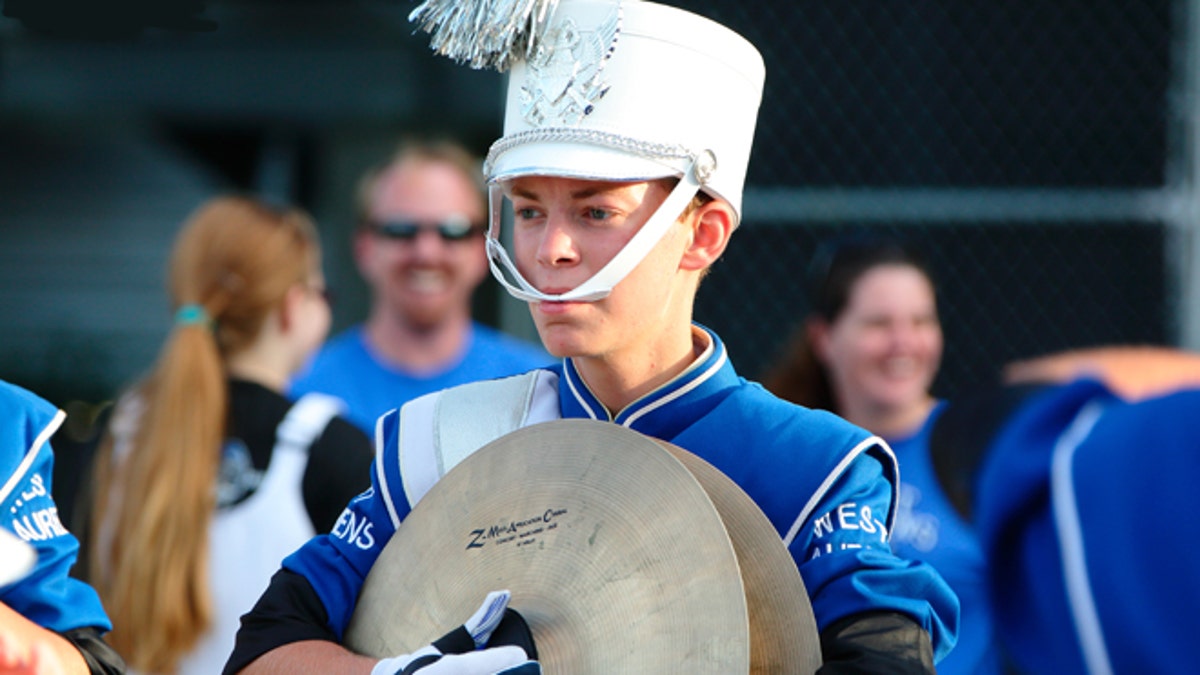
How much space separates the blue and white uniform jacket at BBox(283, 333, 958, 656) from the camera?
207 cm

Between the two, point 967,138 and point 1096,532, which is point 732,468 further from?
point 967,138

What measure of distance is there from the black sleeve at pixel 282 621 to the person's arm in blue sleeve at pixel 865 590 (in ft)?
2.33

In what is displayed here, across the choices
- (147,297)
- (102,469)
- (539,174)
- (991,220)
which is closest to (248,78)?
(147,297)

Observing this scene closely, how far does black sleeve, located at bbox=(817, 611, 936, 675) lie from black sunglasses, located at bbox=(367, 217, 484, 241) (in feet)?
9.89

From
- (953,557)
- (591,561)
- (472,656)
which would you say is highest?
(591,561)

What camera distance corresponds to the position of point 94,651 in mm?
2281

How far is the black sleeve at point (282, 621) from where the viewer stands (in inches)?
A: 86.6

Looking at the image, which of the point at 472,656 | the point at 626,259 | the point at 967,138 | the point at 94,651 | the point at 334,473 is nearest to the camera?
the point at 472,656

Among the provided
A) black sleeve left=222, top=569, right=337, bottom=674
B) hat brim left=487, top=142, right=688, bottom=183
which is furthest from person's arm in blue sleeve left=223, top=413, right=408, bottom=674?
hat brim left=487, top=142, right=688, bottom=183

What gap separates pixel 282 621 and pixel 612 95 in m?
0.91

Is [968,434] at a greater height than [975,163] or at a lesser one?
greater

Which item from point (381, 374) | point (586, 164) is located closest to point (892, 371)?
point (381, 374)

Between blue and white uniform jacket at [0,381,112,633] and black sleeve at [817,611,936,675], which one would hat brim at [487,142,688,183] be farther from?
blue and white uniform jacket at [0,381,112,633]

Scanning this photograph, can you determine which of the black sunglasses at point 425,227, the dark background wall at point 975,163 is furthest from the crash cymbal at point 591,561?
the dark background wall at point 975,163
